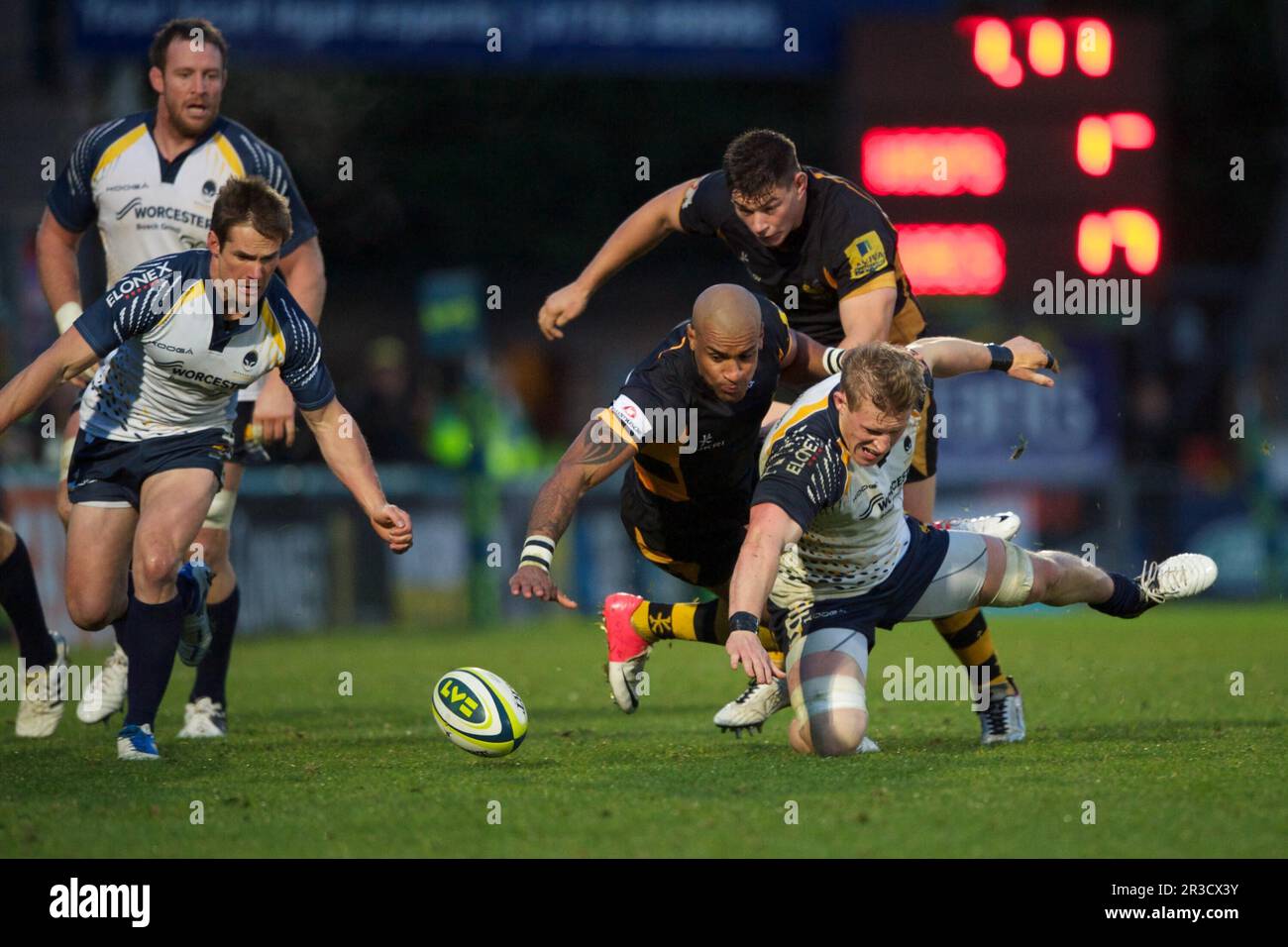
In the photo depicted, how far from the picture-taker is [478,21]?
53.5ft

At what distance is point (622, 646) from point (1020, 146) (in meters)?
8.56

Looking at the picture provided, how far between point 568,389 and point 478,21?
14311 mm

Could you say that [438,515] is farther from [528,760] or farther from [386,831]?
[386,831]

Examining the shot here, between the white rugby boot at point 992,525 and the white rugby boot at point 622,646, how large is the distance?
135cm

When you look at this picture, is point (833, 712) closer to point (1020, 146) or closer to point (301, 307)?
point (301, 307)

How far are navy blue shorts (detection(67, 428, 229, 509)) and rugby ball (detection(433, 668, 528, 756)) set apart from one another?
4.51ft

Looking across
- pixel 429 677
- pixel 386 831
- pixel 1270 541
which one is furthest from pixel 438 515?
pixel 386 831

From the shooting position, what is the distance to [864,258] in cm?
805

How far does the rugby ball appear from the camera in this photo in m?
7.11

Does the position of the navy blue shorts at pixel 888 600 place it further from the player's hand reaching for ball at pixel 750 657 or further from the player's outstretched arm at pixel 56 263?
the player's outstretched arm at pixel 56 263

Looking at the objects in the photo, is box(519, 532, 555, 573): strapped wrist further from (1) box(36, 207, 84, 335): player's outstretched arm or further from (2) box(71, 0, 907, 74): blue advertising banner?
(2) box(71, 0, 907, 74): blue advertising banner

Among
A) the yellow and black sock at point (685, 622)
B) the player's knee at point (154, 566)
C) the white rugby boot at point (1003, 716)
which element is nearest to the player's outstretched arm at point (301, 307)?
the player's knee at point (154, 566)

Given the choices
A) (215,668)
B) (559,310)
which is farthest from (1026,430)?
(215,668)

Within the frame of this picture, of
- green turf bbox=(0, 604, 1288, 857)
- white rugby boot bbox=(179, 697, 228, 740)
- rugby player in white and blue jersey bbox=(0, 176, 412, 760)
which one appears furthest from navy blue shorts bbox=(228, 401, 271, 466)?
green turf bbox=(0, 604, 1288, 857)
